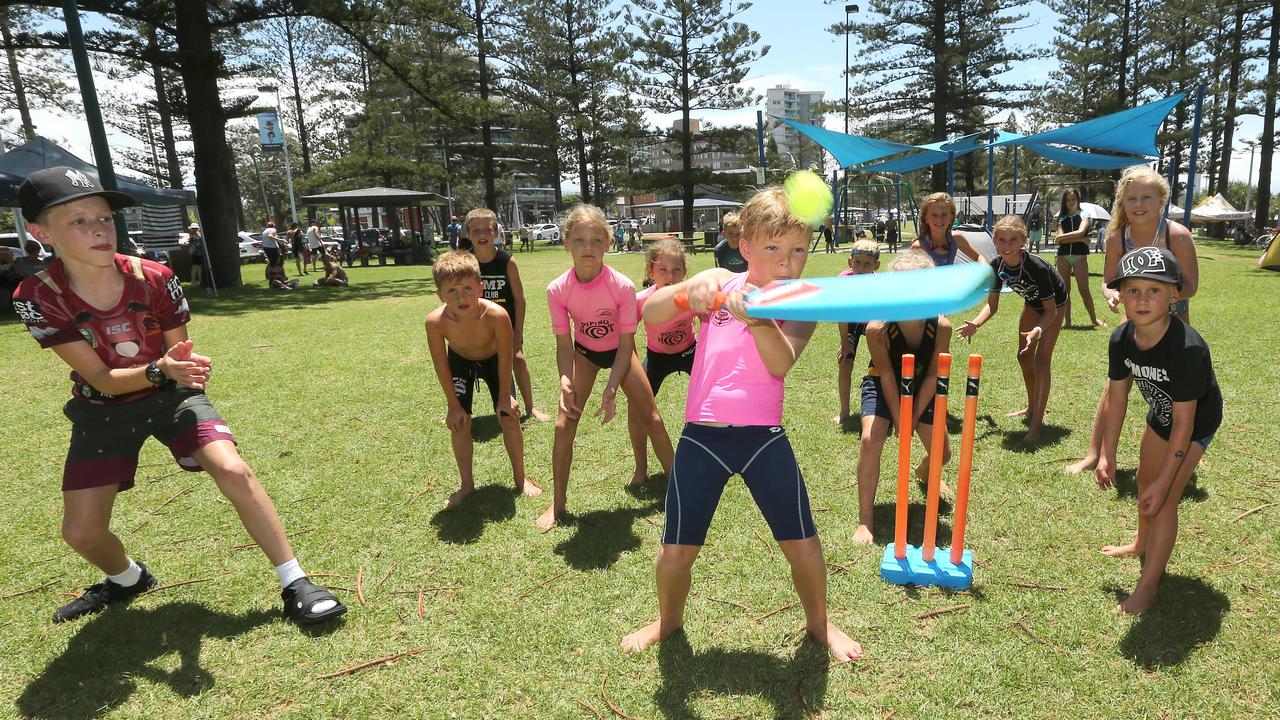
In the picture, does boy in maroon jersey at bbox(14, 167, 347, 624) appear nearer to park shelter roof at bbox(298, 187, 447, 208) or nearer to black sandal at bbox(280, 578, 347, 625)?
black sandal at bbox(280, 578, 347, 625)

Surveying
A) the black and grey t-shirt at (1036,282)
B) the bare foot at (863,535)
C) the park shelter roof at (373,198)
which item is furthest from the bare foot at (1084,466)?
the park shelter roof at (373,198)

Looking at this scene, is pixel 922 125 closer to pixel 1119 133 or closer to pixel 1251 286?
pixel 1119 133

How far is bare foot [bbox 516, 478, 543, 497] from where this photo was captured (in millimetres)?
4941

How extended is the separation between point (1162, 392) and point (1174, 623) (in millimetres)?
1063

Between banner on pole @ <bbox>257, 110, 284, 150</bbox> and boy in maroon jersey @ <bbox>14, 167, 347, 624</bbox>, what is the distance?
38122mm

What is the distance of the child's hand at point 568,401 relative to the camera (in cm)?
416

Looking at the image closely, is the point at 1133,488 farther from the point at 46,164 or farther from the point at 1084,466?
the point at 46,164

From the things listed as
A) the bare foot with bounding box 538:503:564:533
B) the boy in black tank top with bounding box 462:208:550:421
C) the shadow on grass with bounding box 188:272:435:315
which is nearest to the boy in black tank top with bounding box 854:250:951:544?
the bare foot with bounding box 538:503:564:533

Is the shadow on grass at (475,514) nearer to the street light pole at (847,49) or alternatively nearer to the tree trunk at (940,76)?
the tree trunk at (940,76)

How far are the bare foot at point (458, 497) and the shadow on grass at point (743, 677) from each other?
215cm

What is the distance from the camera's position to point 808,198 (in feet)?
8.40

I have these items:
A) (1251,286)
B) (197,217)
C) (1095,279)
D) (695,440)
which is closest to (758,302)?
(695,440)

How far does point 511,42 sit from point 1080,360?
3835 cm

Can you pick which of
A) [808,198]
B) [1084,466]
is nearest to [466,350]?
[808,198]
